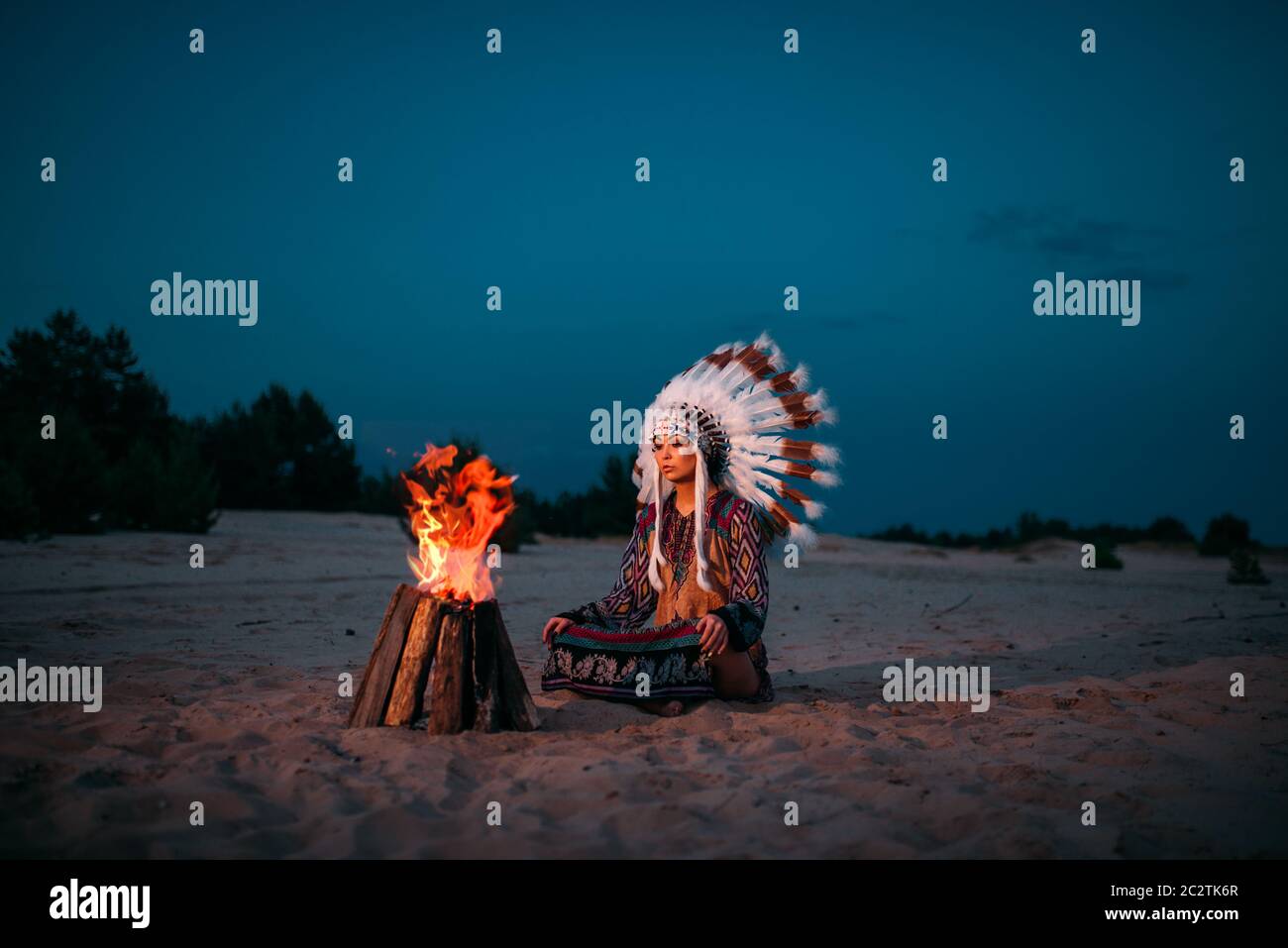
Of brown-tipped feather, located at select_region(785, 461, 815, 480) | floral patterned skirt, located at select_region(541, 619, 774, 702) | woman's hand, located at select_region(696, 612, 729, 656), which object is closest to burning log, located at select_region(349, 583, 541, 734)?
floral patterned skirt, located at select_region(541, 619, 774, 702)

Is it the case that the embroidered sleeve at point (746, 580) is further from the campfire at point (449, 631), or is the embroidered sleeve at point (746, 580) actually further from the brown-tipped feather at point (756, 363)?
the campfire at point (449, 631)

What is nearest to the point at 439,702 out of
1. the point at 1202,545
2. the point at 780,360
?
the point at 780,360

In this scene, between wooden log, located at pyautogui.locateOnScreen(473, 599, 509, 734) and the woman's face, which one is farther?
the woman's face

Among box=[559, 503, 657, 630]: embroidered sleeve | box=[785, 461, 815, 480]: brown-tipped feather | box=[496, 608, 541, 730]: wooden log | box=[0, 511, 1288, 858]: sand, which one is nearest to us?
box=[0, 511, 1288, 858]: sand

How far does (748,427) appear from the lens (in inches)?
222

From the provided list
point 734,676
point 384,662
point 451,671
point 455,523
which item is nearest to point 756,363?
point 734,676

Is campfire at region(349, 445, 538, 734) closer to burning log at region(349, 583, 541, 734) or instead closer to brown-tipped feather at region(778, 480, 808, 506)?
burning log at region(349, 583, 541, 734)

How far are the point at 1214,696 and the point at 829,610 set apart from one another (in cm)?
566

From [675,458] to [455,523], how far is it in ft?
4.64

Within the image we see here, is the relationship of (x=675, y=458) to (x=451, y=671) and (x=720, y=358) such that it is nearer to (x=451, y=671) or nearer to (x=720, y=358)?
(x=720, y=358)

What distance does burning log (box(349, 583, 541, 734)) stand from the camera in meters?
4.59

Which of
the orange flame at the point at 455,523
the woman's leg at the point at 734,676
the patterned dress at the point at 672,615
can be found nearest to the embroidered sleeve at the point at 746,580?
the patterned dress at the point at 672,615

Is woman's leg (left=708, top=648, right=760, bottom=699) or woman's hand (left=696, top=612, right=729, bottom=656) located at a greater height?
woman's hand (left=696, top=612, right=729, bottom=656)
